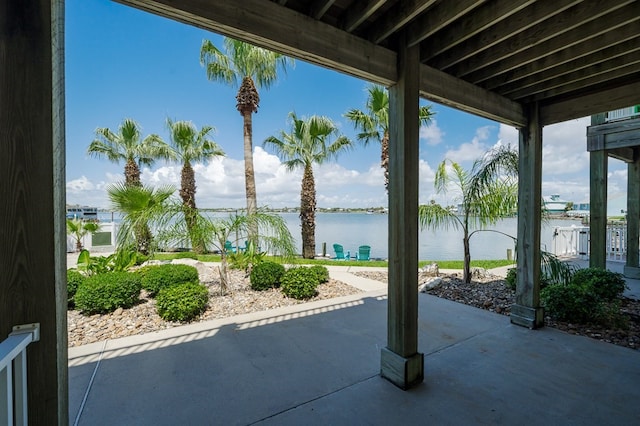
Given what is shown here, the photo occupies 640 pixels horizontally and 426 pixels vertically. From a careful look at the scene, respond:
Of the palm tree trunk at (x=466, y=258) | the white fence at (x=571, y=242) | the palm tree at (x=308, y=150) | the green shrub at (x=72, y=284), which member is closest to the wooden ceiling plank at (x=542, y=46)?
the palm tree trunk at (x=466, y=258)

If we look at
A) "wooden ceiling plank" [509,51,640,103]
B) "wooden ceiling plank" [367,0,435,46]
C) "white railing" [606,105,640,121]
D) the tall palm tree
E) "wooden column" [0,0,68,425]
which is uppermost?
the tall palm tree

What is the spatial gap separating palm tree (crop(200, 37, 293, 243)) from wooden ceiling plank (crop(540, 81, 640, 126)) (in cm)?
611

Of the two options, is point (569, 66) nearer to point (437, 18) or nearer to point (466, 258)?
point (437, 18)

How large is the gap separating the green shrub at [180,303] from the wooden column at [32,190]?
2627 millimetres

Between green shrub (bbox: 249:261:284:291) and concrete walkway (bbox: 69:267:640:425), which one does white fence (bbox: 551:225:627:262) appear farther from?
green shrub (bbox: 249:261:284:291)

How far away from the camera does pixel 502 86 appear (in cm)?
303

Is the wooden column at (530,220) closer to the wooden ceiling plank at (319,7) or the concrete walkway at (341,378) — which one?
the concrete walkway at (341,378)

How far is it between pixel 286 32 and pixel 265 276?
13.4 feet

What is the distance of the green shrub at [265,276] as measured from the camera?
5.14 m

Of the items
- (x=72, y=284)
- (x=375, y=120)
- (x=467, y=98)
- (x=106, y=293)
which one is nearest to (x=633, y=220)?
(x=467, y=98)

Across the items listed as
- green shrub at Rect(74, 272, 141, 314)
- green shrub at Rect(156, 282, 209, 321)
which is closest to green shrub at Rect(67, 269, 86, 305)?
green shrub at Rect(74, 272, 141, 314)

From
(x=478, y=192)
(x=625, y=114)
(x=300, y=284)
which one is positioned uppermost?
(x=625, y=114)

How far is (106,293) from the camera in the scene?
4.00m

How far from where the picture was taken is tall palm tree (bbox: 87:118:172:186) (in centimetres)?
1205
